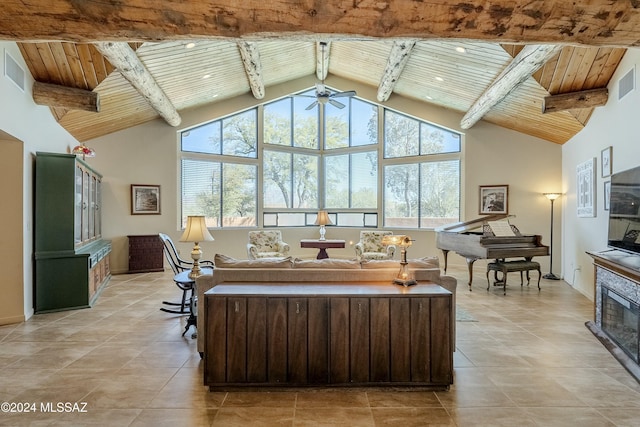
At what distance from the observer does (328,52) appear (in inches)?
332

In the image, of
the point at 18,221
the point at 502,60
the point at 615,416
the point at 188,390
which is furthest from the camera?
the point at 502,60

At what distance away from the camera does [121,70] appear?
4926mm

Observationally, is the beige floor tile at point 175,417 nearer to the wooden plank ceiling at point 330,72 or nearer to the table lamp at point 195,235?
the table lamp at point 195,235

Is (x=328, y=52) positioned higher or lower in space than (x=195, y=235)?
higher

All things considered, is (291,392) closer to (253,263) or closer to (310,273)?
(310,273)

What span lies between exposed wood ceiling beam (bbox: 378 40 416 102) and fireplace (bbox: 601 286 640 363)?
14.7ft

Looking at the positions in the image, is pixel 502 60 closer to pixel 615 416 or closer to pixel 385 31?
pixel 385 31

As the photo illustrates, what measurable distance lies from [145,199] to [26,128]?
3.70 m

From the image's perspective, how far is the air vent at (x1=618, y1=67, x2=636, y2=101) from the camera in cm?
433

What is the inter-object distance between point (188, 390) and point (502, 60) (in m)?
6.01

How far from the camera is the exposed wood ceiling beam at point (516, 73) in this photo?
449 cm

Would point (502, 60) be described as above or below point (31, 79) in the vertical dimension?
above

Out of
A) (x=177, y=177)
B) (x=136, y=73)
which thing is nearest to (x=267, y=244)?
(x=177, y=177)

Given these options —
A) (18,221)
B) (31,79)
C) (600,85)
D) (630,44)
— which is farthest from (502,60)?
Answer: (18,221)
